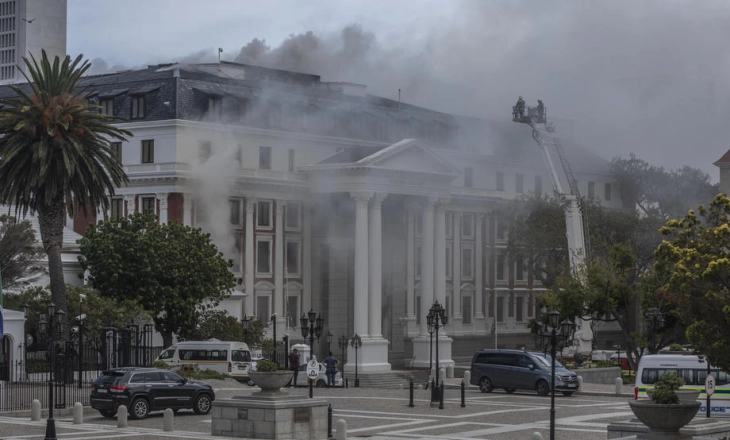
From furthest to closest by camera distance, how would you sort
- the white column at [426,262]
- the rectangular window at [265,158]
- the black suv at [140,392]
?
the white column at [426,262] < the rectangular window at [265,158] < the black suv at [140,392]

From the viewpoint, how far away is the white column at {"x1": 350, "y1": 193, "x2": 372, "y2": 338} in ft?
280

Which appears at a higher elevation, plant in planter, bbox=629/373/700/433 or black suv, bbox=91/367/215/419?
plant in planter, bbox=629/373/700/433

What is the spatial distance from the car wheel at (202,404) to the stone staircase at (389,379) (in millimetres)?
26548

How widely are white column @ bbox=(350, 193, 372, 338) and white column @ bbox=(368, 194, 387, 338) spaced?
0.45 metres

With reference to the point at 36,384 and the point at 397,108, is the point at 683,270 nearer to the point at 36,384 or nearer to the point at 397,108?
the point at 36,384

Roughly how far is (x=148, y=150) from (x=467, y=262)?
31.2 meters

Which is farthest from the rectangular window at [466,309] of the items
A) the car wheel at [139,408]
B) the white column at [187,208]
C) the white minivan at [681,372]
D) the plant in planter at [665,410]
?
the plant in planter at [665,410]

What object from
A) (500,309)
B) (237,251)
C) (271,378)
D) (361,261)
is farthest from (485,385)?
(500,309)

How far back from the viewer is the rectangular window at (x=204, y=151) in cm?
8388

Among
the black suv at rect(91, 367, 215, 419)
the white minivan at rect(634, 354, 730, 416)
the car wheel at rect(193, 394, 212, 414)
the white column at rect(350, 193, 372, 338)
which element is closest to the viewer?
the black suv at rect(91, 367, 215, 419)

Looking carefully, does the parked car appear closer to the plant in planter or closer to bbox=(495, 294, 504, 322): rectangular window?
the plant in planter

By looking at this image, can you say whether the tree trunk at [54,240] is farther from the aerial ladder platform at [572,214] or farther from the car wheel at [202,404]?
the aerial ladder platform at [572,214]

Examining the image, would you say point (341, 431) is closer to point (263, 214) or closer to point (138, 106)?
point (138, 106)

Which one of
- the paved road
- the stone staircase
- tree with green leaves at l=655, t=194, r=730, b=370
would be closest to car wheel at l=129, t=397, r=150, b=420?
the paved road
